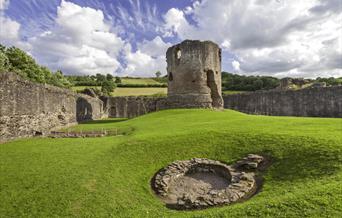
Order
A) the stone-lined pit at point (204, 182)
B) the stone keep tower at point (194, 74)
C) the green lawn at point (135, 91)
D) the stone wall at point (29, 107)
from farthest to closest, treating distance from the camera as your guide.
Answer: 1. the green lawn at point (135, 91)
2. the stone keep tower at point (194, 74)
3. the stone wall at point (29, 107)
4. the stone-lined pit at point (204, 182)

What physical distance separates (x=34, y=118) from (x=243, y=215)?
15857 mm

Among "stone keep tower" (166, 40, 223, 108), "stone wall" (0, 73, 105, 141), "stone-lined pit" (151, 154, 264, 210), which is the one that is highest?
"stone keep tower" (166, 40, 223, 108)

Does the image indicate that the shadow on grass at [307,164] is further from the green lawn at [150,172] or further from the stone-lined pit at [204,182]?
the stone-lined pit at [204,182]

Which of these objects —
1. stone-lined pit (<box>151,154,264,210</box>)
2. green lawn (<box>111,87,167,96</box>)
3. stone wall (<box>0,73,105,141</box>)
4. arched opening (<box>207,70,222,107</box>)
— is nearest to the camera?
stone-lined pit (<box>151,154,264,210</box>)

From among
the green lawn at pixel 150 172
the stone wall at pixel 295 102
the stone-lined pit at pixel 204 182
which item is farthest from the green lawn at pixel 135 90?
the stone-lined pit at pixel 204 182

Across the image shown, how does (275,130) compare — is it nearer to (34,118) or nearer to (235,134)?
(235,134)

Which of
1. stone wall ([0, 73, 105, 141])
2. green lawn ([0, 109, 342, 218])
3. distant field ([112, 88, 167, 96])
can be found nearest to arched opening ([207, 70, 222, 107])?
stone wall ([0, 73, 105, 141])

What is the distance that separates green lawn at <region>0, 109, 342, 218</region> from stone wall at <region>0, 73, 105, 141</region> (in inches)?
64.8

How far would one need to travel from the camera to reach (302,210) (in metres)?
6.41

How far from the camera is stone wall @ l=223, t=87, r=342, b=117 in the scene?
27.9m

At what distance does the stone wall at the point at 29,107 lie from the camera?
1516 cm

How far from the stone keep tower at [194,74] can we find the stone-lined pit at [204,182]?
62.4 feet

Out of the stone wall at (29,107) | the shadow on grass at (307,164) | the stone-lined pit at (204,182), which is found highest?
the stone wall at (29,107)

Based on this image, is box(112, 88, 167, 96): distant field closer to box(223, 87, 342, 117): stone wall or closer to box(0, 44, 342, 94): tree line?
box(0, 44, 342, 94): tree line
